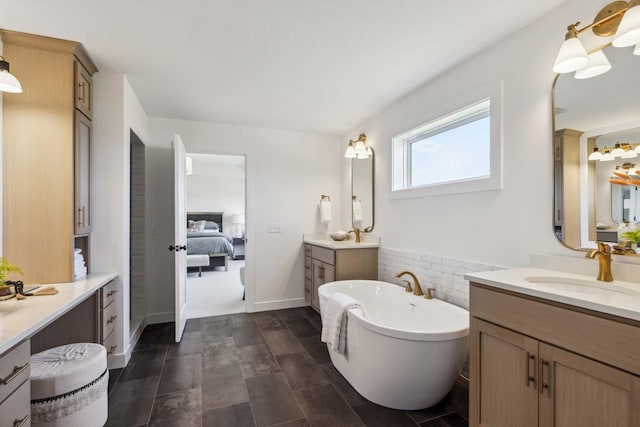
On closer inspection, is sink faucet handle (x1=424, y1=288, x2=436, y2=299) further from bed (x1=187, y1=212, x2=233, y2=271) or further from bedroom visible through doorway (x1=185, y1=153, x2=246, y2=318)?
bed (x1=187, y1=212, x2=233, y2=271)

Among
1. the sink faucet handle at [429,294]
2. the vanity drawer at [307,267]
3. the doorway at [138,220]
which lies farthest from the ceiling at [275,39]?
the vanity drawer at [307,267]

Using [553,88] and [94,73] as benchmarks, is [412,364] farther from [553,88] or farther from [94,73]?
[94,73]

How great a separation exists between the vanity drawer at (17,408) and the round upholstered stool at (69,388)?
8.2 inches

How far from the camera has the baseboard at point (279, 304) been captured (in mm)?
4008

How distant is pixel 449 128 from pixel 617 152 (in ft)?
4.30

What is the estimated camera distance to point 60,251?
6.94 ft

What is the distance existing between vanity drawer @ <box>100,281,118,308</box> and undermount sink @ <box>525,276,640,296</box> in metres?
2.78

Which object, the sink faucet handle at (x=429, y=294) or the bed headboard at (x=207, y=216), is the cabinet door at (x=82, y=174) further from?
the bed headboard at (x=207, y=216)

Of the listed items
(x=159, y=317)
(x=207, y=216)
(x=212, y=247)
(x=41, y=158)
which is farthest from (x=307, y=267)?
(x=207, y=216)

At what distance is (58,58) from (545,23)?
3.18 metres

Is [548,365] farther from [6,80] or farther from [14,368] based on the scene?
[6,80]

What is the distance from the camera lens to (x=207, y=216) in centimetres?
864

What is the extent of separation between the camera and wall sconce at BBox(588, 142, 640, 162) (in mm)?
1459

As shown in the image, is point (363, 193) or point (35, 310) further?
point (363, 193)
